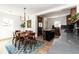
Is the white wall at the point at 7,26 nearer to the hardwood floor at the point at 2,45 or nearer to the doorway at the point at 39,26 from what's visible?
the hardwood floor at the point at 2,45

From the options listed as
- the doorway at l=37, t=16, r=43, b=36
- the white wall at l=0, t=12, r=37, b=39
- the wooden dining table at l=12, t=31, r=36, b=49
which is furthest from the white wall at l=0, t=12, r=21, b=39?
the doorway at l=37, t=16, r=43, b=36

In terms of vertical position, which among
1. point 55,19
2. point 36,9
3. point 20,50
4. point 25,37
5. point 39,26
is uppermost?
point 36,9

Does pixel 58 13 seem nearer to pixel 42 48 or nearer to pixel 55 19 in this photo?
pixel 55 19

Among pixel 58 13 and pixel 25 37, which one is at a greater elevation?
pixel 58 13

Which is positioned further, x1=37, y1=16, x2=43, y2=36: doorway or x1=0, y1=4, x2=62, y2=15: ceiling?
x1=37, y1=16, x2=43, y2=36: doorway

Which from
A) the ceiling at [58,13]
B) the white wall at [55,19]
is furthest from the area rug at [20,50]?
the ceiling at [58,13]

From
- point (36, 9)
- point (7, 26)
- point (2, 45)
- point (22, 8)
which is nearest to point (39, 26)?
point (36, 9)

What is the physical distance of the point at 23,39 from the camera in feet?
6.44

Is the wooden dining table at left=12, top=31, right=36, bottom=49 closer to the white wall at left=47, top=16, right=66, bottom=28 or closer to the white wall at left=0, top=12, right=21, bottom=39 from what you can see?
the white wall at left=0, top=12, right=21, bottom=39

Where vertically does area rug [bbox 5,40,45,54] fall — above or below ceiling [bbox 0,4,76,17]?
below

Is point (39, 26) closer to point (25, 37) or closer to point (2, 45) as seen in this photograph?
point (25, 37)

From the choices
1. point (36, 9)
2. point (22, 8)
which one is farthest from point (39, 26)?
point (22, 8)

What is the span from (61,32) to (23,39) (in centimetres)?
65

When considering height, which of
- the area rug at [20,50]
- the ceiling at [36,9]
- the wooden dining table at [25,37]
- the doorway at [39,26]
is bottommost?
the area rug at [20,50]
